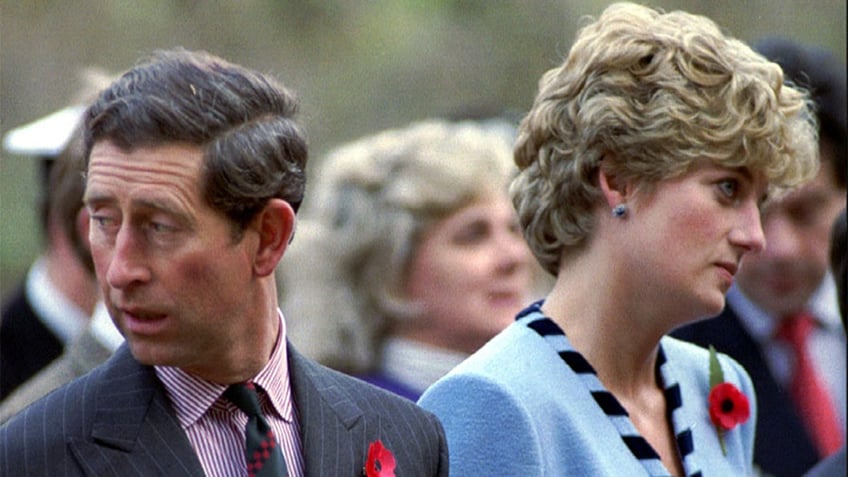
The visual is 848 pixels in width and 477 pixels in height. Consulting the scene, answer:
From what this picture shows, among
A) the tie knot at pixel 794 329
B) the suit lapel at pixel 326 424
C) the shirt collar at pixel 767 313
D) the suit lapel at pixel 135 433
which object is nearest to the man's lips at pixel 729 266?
the suit lapel at pixel 326 424

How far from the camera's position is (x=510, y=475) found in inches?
143

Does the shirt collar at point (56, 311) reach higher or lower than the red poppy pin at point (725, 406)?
lower

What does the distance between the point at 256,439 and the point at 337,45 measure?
1028 centimetres

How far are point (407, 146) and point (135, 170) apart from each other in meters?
3.10

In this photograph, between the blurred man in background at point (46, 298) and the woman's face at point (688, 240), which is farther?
the blurred man in background at point (46, 298)

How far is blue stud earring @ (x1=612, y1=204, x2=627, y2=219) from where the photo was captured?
386 cm

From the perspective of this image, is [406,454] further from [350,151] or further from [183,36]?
[183,36]

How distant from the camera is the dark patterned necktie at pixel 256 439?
317cm

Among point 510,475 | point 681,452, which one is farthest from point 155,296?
point 681,452

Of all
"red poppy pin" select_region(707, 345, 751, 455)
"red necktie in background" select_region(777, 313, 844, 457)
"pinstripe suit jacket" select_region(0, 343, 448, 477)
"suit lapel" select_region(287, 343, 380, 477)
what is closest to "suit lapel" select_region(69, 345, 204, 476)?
"pinstripe suit jacket" select_region(0, 343, 448, 477)

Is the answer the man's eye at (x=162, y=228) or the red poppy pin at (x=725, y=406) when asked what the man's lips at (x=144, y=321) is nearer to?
the man's eye at (x=162, y=228)

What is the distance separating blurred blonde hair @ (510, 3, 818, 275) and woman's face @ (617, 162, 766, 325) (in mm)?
46

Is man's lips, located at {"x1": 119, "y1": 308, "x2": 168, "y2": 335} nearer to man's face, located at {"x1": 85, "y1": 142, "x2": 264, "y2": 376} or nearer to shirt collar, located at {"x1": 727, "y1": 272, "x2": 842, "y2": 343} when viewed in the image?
man's face, located at {"x1": 85, "y1": 142, "x2": 264, "y2": 376}

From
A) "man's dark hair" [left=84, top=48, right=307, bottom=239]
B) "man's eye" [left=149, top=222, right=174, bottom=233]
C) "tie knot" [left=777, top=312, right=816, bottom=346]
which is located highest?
"man's dark hair" [left=84, top=48, right=307, bottom=239]
